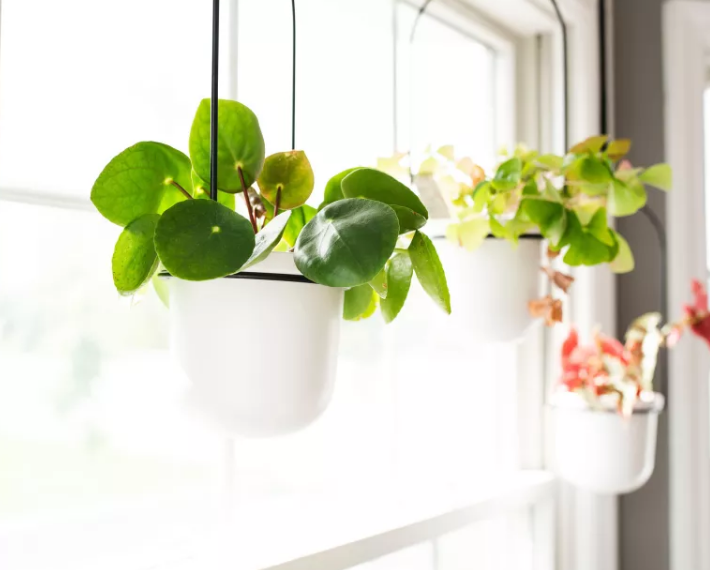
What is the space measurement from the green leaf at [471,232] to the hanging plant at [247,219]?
→ 279mm

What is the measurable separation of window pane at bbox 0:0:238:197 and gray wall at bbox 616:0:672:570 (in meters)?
1.08

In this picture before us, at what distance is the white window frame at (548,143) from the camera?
1396mm

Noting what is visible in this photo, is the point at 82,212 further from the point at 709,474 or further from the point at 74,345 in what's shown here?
the point at 709,474

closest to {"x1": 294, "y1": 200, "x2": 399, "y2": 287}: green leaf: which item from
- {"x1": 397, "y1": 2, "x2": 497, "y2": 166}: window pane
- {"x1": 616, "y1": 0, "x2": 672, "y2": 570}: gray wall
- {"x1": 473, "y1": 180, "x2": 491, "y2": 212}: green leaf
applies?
{"x1": 473, "y1": 180, "x2": 491, "y2": 212}: green leaf

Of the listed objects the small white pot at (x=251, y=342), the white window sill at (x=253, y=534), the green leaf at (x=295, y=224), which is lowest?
the white window sill at (x=253, y=534)

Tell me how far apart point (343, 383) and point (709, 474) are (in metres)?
0.96

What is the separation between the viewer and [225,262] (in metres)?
0.50

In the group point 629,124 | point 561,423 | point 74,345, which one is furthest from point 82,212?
point 629,124

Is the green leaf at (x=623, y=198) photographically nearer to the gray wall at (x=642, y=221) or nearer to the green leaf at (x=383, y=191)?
the green leaf at (x=383, y=191)

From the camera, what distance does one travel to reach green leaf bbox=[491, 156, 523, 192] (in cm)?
86

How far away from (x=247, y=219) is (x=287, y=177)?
103mm

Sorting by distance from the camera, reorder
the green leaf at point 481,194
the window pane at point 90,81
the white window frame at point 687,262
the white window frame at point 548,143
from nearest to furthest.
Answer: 1. the window pane at point 90,81
2. the green leaf at point 481,194
3. the white window frame at point 548,143
4. the white window frame at point 687,262

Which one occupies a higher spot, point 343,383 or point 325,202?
point 325,202

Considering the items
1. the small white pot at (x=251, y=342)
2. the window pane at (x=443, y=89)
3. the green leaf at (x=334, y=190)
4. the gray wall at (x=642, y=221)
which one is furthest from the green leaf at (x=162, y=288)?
the gray wall at (x=642, y=221)
